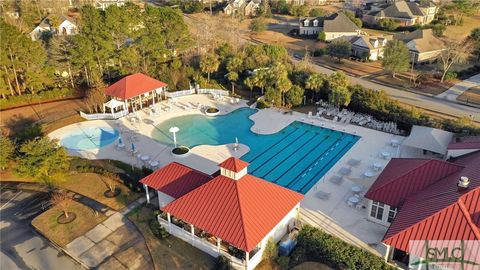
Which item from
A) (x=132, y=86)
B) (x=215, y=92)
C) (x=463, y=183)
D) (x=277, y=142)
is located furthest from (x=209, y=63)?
(x=463, y=183)

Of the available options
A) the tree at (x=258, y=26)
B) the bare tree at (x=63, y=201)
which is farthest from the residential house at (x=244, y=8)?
the bare tree at (x=63, y=201)

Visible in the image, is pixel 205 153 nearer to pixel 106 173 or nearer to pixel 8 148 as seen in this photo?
pixel 106 173

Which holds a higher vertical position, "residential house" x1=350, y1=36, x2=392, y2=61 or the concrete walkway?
"residential house" x1=350, y1=36, x2=392, y2=61

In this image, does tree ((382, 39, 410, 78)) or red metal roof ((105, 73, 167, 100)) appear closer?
red metal roof ((105, 73, 167, 100))

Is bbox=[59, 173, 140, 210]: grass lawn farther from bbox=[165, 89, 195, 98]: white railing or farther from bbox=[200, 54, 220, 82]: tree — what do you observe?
bbox=[200, 54, 220, 82]: tree

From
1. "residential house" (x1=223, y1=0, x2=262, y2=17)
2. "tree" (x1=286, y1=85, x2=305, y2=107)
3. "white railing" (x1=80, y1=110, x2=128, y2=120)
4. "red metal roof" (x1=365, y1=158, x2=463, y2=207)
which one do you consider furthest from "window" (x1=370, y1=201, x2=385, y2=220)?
"residential house" (x1=223, y1=0, x2=262, y2=17)

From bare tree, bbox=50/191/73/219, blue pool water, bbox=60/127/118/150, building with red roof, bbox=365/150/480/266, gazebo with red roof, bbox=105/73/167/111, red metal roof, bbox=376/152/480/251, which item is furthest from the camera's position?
gazebo with red roof, bbox=105/73/167/111

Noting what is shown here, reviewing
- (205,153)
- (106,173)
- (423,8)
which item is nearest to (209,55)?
(205,153)

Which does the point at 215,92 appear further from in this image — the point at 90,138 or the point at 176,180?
the point at 176,180
